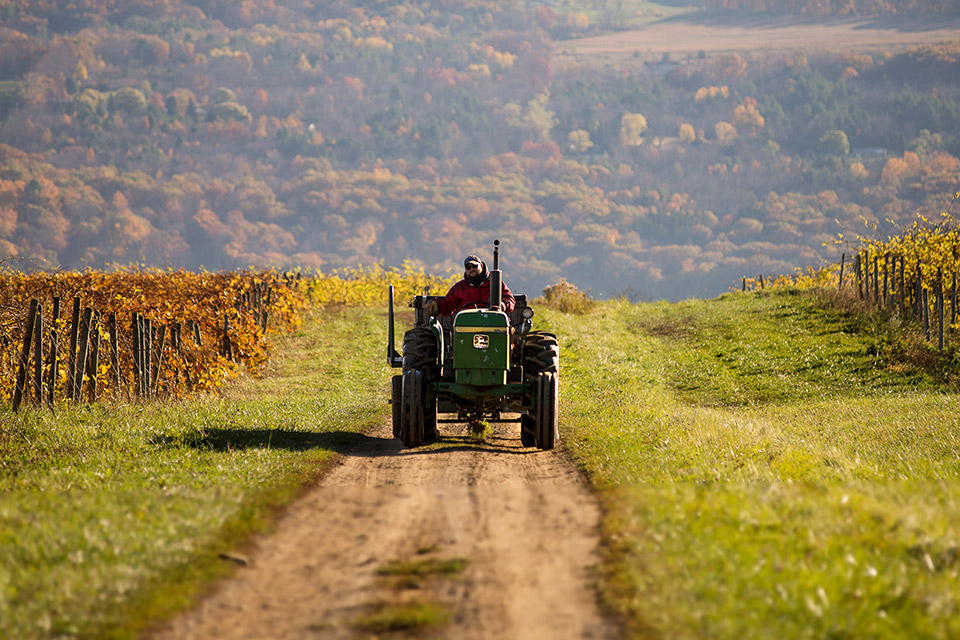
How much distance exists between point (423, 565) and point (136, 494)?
3.11m

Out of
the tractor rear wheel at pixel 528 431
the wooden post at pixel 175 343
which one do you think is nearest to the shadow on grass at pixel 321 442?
the tractor rear wheel at pixel 528 431

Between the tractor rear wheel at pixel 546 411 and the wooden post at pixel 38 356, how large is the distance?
7.18 metres

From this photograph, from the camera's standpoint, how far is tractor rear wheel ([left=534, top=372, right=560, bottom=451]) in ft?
37.1

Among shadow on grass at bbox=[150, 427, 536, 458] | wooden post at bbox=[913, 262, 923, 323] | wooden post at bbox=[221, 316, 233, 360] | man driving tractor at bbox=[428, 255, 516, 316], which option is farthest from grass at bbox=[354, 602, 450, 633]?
wooden post at bbox=[913, 262, 923, 323]

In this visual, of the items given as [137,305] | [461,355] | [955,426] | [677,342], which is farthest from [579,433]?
[677,342]

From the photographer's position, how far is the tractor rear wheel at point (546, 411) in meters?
11.3

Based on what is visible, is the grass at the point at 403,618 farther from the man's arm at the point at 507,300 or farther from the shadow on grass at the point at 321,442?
the man's arm at the point at 507,300

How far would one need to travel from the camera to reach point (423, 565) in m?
6.25

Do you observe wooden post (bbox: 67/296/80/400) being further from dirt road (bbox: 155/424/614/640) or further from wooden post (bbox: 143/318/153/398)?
dirt road (bbox: 155/424/614/640)

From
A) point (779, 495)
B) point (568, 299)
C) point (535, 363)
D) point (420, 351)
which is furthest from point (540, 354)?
point (568, 299)

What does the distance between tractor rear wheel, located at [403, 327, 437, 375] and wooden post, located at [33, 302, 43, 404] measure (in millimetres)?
5358

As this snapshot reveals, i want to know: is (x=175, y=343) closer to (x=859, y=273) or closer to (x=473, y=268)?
(x=473, y=268)

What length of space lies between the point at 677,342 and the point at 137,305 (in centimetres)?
1704

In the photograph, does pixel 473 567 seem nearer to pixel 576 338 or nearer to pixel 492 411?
pixel 492 411
